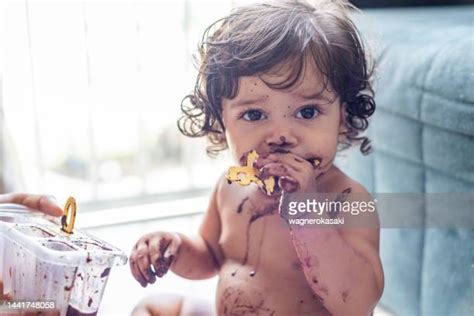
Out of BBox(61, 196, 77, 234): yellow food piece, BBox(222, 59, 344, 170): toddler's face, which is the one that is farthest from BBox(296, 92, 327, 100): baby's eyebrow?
BBox(61, 196, 77, 234): yellow food piece

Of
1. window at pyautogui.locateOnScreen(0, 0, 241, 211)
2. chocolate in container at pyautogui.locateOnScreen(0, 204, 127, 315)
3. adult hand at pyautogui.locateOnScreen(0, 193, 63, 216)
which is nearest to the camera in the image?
chocolate in container at pyautogui.locateOnScreen(0, 204, 127, 315)

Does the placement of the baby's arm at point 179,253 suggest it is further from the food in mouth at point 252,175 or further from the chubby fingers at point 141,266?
the food in mouth at point 252,175

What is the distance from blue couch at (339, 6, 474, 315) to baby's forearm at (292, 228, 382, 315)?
17 centimetres

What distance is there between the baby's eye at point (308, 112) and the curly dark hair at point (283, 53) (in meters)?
0.02

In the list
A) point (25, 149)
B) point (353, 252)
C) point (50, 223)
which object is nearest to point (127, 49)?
point (25, 149)

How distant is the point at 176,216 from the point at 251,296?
0.79 feet

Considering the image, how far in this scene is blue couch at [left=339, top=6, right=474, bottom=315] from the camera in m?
0.78

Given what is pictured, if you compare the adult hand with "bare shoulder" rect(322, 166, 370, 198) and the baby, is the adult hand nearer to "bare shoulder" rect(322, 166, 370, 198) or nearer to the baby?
the baby

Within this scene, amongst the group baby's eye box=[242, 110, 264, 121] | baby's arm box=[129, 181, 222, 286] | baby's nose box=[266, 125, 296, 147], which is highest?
baby's eye box=[242, 110, 264, 121]

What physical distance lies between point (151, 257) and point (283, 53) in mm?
235

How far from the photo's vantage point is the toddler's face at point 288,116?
26.2 inches

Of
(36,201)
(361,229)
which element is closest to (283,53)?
(361,229)

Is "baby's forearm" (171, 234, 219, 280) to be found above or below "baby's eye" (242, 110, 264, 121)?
below

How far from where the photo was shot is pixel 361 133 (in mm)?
773
